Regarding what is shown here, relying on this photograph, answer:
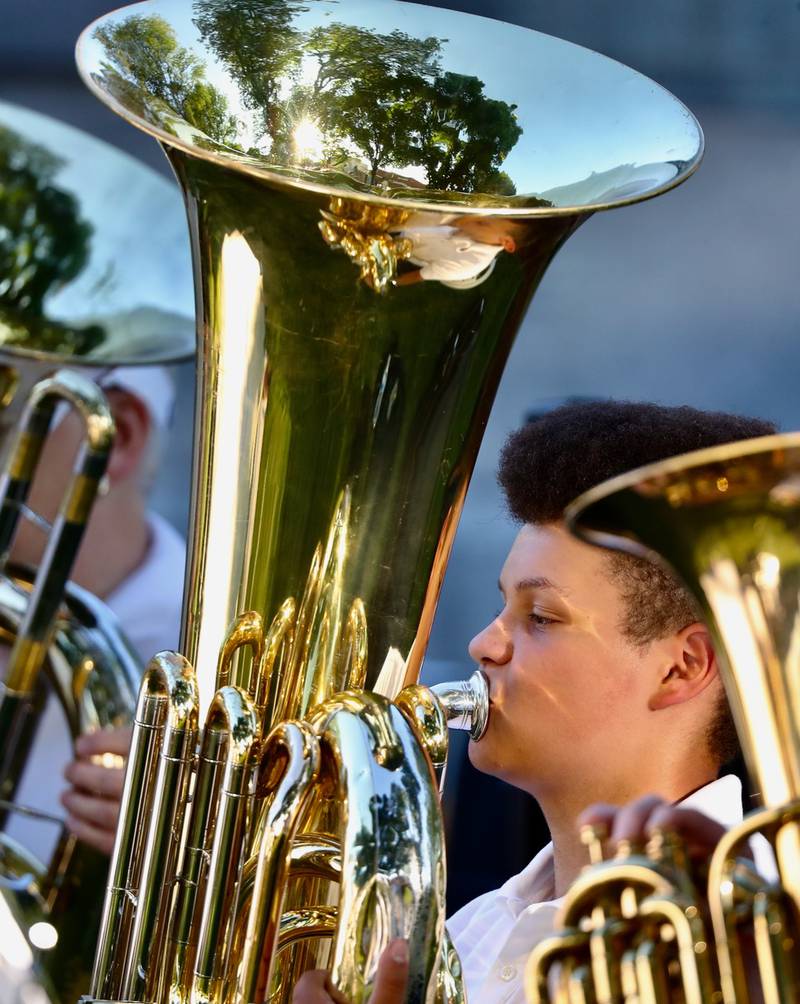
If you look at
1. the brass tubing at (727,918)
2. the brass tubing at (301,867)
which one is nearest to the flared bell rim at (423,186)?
the brass tubing at (301,867)

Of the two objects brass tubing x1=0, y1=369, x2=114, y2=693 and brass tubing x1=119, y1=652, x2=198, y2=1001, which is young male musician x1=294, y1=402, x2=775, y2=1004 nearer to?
brass tubing x1=119, y1=652, x2=198, y2=1001

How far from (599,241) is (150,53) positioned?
524 centimetres

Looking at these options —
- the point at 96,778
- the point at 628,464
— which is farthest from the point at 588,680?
the point at 96,778

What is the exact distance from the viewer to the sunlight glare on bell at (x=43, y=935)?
2553 millimetres

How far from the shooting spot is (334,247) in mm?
1571

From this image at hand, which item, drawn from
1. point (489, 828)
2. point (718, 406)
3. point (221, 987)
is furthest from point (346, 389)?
point (718, 406)

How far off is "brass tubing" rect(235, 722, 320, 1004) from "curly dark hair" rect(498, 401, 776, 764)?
21.9 inches

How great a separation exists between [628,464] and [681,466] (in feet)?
2.95

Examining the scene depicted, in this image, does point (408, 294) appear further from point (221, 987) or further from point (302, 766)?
point (221, 987)

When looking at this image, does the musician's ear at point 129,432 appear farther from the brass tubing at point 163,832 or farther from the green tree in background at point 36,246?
the brass tubing at point 163,832

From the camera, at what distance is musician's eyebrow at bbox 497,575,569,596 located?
74.2 inches

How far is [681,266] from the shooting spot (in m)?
6.66

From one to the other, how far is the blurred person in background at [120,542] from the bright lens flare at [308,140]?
133 centimetres

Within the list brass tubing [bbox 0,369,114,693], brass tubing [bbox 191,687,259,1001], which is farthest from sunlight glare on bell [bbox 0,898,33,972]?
brass tubing [bbox 191,687,259,1001]
